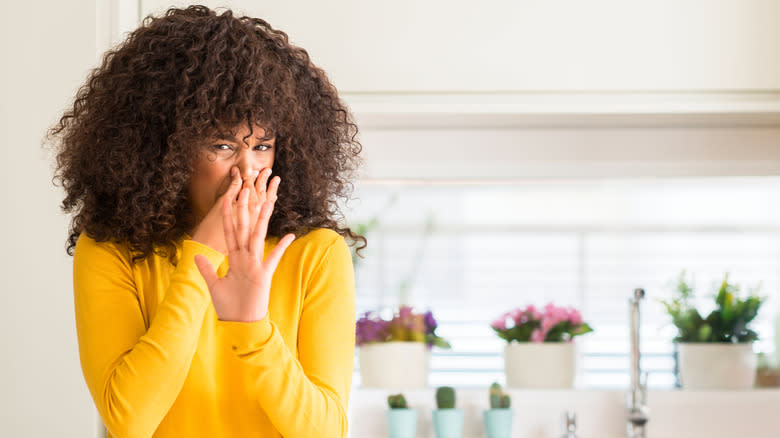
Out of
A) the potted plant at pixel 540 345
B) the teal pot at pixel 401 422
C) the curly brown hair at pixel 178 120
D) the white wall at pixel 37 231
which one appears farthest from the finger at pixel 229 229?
the potted plant at pixel 540 345

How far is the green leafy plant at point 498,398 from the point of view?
1.85 m

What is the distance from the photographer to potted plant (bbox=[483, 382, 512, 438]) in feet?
6.00

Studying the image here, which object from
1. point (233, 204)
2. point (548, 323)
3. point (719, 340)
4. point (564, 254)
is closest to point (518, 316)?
point (548, 323)

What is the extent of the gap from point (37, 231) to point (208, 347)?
2.51ft

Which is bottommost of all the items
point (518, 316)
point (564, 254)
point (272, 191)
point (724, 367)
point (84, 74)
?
point (724, 367)

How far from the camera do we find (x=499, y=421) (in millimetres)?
1828

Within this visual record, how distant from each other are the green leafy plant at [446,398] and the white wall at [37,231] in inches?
28.7

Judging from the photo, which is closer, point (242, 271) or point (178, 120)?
point (242, 271)

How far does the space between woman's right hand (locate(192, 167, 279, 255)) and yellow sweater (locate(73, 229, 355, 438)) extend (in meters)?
0.02

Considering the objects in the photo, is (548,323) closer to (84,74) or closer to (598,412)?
(598,412)

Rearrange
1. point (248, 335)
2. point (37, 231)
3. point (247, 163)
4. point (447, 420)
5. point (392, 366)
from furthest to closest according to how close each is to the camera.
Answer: point (392, 366), point (447, 420), point (37, 231), point (247, 163), point (248, 335)

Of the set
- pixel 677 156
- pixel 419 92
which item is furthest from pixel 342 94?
pixel 677 156

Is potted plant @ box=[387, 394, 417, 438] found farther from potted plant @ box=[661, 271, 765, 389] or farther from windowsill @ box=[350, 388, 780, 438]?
potted plant @ box=[661, 271, 765, 389]

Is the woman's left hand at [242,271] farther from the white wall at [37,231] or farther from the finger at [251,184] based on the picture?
the white wall at [37,231]
